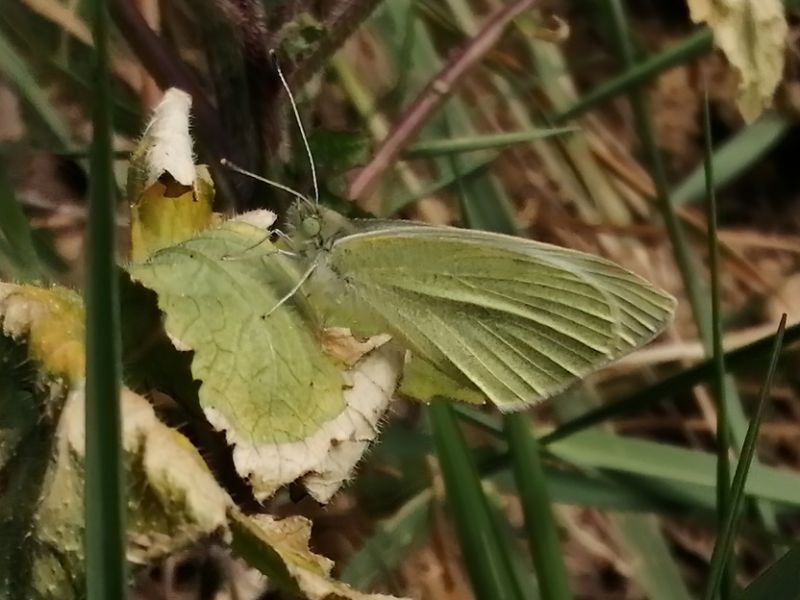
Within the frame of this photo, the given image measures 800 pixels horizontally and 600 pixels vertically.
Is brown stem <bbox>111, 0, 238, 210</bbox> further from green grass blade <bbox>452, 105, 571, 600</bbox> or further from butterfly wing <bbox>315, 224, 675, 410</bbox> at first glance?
green grass blade <bbox>452, 105, 571, 600</bbox>

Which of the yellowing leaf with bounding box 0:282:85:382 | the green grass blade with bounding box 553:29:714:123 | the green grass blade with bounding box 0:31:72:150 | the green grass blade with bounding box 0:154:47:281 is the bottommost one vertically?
the yellowing leaf with bounding box 0:282:85:382

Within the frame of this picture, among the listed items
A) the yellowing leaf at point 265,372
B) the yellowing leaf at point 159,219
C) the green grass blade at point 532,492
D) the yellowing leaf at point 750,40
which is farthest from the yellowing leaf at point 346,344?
the yellowing leaf at point 750,40

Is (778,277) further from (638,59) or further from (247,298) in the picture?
(247,298)

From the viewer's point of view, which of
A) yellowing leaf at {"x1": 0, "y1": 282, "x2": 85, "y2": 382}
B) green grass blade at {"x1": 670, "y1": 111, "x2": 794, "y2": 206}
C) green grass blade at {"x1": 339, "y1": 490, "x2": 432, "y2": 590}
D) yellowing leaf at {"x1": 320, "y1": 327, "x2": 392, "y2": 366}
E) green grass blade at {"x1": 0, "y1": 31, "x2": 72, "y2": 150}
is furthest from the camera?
green grass blade at {"x1": 670, "y1": 111, "x2": 794, "y2": 206}

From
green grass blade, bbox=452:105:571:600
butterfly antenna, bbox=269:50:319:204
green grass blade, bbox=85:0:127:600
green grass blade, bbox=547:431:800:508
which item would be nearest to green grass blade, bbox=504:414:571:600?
green grass blade, bbox=452:105:571:600

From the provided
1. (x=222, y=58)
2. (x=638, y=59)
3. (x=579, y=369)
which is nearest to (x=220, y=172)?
(x=222, y=58)

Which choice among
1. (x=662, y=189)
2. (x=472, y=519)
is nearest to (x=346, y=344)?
(x=472, y=519)

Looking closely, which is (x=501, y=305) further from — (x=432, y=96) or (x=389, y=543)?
(x=389, y=543)
